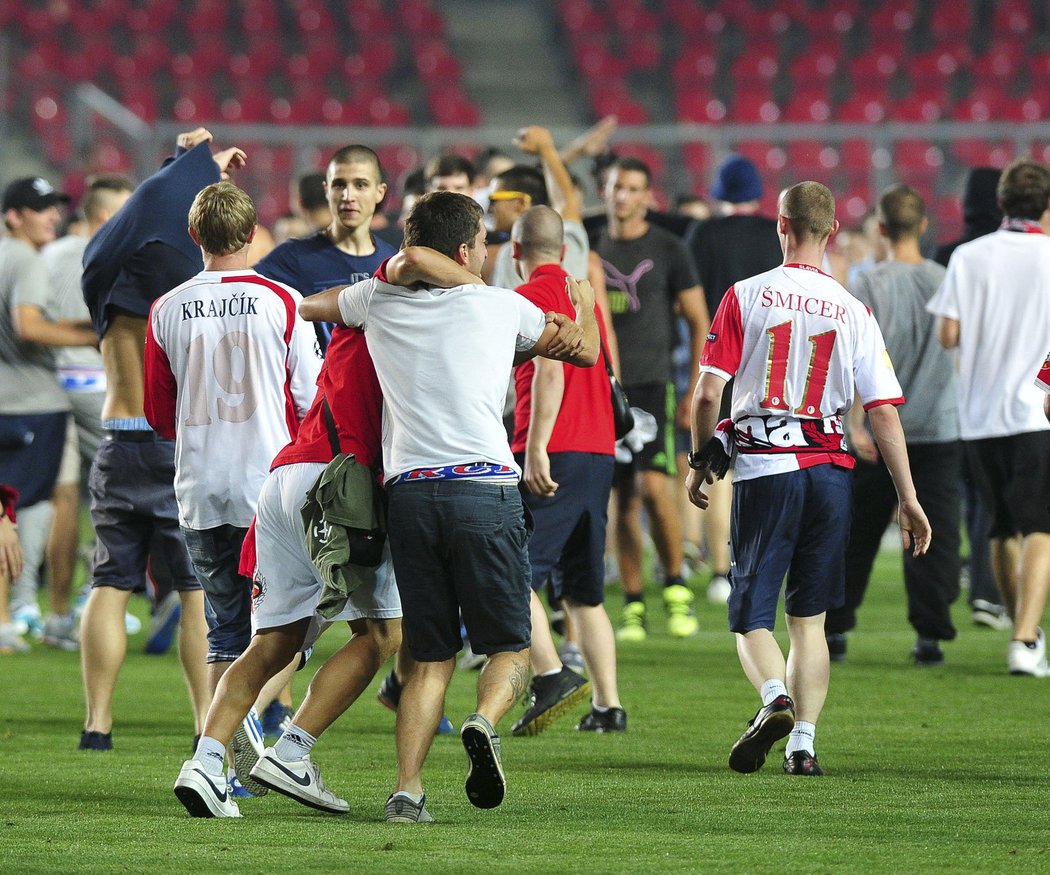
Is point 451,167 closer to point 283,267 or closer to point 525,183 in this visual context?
point 525,183

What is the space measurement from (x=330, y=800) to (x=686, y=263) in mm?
4862

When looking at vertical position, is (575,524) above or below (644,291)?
below

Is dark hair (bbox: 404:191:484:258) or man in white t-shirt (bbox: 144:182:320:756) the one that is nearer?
dark hair (bbox: 404:191:484:258)

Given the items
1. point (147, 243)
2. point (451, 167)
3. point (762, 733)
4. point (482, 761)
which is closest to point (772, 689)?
point (762, 733)

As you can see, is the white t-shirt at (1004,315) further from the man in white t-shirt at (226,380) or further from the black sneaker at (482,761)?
the black sneaker at (482,761)

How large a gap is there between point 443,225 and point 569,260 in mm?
2545

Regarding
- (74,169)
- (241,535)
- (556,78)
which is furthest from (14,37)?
(241,535)

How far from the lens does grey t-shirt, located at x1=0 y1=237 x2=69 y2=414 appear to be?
845 cm

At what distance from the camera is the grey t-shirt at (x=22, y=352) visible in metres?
8.45

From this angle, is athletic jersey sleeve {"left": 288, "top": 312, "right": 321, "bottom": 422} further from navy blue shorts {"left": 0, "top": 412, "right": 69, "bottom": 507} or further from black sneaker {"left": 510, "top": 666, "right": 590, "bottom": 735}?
navy blue shorts {"left": 0, "top": 412, "right": 69, "bottom": 507}

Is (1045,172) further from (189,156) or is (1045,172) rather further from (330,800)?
(330,800)

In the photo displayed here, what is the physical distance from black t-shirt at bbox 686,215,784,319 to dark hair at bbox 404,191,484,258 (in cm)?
485

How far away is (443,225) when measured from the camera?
182 inches

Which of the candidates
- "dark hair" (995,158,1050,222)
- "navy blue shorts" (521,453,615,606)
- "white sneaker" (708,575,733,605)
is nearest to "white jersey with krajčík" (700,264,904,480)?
"navy blue shorts" (521,453,615,606)
